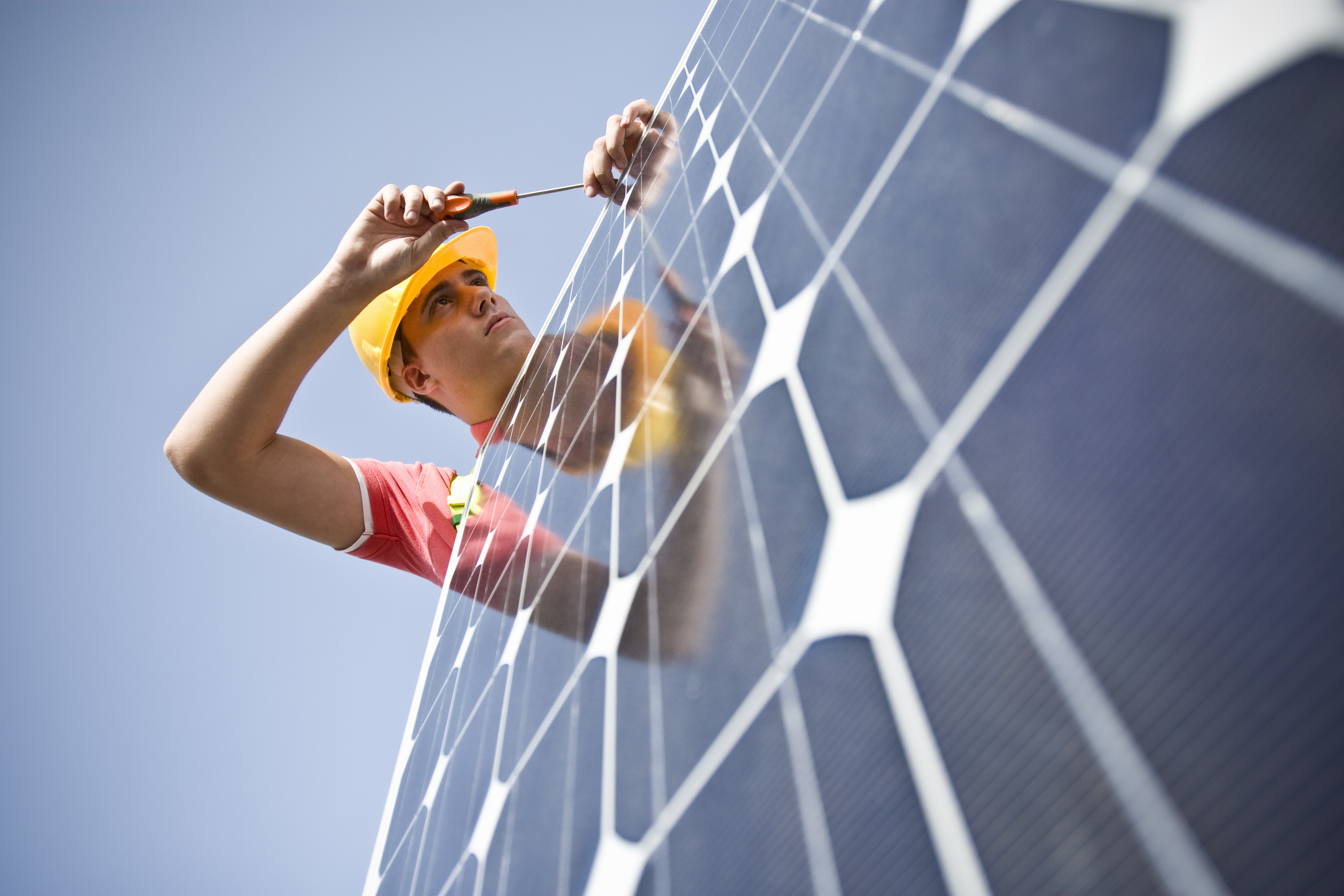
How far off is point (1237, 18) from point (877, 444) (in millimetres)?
256

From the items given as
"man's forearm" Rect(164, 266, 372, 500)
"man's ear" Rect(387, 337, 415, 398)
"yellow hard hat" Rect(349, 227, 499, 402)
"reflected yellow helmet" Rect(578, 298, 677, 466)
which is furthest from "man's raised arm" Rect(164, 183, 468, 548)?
"reflected yellow helmet" Rect(578, 298, 677, 466)

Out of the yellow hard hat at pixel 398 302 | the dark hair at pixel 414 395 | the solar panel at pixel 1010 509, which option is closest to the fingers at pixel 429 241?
the yellow hard hat at pixel 398 302

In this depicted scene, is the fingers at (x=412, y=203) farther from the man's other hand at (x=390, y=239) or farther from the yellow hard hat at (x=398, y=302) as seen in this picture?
the yellow hard hat at (x=398, y=302)

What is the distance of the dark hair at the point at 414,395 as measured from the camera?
2945 mm

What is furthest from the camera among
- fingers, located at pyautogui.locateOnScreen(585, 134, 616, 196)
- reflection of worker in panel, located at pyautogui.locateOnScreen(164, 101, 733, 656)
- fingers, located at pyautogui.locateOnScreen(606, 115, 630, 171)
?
fingers, located at pyautogui.locateOnScreen(585, 134, 616, 196)

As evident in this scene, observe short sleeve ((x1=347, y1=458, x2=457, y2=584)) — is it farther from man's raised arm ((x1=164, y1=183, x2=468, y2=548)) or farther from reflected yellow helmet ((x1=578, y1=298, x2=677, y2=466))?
reflected yellow helmet ((x1=578, y1=298, x2=677, y2=466))

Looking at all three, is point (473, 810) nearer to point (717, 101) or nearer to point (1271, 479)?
point (1271, 479)

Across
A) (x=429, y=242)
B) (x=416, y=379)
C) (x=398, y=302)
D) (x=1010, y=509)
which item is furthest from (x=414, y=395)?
(x=1010, y=509)

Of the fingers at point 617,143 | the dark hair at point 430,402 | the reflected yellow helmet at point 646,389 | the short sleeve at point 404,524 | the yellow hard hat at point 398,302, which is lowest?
the short sleeve at point 404,524

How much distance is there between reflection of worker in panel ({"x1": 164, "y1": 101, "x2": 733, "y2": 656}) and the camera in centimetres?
80

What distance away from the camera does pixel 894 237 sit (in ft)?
1.66

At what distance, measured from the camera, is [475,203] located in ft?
7.77

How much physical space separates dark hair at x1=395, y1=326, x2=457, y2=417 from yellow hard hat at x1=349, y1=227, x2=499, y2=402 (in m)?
0.05

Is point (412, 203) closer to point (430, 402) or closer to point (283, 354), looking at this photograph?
point (283, 354)
